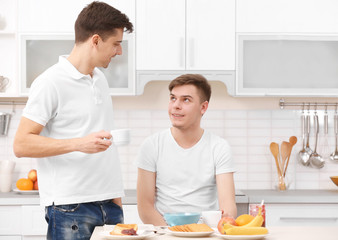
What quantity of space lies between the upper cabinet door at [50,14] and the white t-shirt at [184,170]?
1.35m

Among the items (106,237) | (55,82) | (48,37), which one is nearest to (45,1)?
(48,37)

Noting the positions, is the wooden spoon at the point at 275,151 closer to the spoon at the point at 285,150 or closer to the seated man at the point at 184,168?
the spoon at the point at 285,150

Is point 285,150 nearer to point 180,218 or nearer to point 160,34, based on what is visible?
point 160,34

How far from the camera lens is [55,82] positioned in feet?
6.71

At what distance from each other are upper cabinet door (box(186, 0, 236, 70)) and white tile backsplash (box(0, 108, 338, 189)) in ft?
1.62

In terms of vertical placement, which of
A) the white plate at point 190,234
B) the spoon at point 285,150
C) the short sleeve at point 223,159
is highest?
the short sleeve at point 223,159

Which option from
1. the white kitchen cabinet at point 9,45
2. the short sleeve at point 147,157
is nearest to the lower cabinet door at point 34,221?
the white kitchen cabinet at point 9,45

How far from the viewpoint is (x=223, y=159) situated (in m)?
2.52

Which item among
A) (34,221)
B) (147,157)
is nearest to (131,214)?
(34,221)

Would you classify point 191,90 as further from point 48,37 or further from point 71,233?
point 48,37

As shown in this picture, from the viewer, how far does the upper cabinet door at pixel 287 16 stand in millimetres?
3617

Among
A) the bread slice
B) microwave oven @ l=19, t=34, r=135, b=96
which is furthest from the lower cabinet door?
the bread slice

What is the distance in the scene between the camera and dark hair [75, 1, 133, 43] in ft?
7.04

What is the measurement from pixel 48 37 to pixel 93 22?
154 cm
